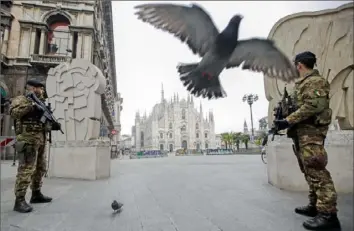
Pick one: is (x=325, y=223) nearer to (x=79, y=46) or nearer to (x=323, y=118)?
(x=323, y=118)

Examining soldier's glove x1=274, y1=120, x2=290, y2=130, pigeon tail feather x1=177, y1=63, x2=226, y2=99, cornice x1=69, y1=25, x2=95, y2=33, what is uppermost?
cornice x1=69, y1=25, x2=95, y2=33

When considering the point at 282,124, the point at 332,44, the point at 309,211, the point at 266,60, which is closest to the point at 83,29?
the point at 332,44

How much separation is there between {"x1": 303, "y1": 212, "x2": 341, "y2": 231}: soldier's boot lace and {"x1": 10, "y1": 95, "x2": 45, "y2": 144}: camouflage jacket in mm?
3394

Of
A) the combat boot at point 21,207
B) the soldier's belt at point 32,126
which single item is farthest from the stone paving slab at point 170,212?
the soldier's belt at point 32,126

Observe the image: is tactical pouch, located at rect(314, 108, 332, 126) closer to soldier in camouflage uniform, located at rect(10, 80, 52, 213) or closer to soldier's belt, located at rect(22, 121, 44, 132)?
soldier in camouflage uniform, located at rect(10, 80, 52, 213)

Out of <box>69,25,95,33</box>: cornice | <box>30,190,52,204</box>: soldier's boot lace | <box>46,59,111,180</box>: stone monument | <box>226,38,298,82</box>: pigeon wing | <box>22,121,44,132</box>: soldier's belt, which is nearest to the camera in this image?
<box>226,38,298,82</box>: pigeon wing

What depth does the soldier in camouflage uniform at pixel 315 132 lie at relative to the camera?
7.23ft

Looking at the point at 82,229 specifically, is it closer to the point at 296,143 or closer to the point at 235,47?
the point at 235,47

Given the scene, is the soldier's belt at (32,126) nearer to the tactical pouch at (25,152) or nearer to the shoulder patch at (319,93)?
the tactical pouch at (25,152)

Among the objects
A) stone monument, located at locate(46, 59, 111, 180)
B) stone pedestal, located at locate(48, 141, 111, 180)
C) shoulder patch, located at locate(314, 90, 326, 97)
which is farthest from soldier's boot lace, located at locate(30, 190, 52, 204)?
shoulder patch, located at locate(314, 90, 326, 97)

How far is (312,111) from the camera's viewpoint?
2271 millimetres

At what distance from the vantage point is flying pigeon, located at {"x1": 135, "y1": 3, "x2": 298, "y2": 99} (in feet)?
3.55

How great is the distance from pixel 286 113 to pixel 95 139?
16.5 feet

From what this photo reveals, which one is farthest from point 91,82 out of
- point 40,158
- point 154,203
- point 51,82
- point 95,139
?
point 154,203
